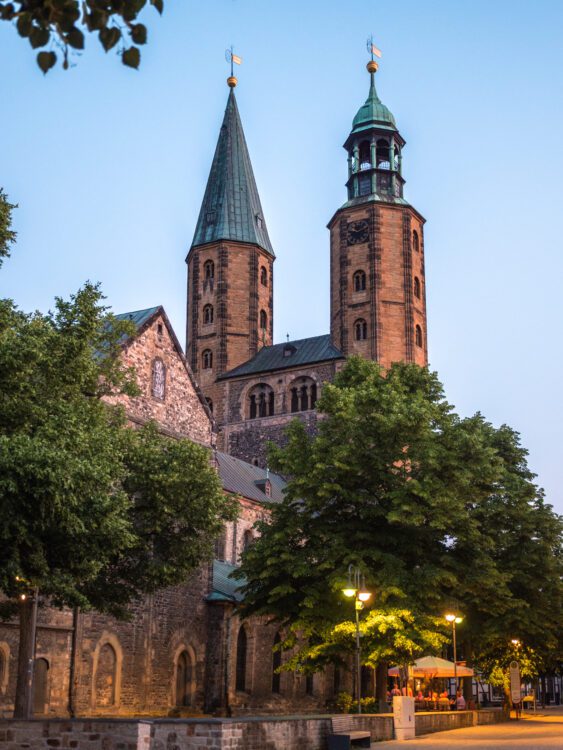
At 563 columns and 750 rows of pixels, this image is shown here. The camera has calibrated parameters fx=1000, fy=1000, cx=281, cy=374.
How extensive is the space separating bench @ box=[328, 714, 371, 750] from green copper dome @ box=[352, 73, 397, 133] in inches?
2348

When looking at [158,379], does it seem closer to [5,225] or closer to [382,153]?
[5,225]

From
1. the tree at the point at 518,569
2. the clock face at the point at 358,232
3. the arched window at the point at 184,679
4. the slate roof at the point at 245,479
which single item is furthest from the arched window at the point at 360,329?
the arched window at the point at 184,679

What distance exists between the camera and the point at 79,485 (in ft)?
72.8

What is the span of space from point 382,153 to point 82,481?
61.3m

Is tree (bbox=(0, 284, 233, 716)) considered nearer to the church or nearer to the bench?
the bench

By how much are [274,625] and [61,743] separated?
31447 millimetres

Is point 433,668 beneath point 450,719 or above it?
above

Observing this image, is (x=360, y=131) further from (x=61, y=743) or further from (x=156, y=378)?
(x=61, y=743)

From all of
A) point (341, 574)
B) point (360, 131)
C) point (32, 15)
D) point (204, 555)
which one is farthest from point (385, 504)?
point (360, 131)

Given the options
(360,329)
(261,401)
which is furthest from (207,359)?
(360,329)

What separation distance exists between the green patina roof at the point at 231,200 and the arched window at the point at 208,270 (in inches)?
69.9

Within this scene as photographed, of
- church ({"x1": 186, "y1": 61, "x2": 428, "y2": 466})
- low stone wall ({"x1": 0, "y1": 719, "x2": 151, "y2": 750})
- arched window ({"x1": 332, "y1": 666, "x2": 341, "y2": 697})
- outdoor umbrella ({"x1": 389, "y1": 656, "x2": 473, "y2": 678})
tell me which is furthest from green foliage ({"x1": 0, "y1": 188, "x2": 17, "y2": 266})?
church ({"x1": 186, "y1": 61, "x2": 428, "y2": 466})

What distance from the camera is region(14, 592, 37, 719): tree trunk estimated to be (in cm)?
2402

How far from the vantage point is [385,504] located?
115 feet
